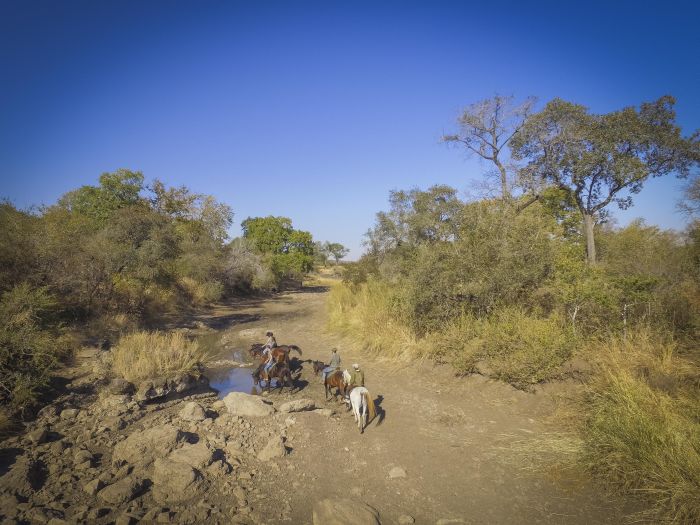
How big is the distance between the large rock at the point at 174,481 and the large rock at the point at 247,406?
227cm

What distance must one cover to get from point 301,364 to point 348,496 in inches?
286

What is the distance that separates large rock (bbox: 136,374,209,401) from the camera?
834cm

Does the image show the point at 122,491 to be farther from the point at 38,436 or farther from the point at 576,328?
the point at 576,328

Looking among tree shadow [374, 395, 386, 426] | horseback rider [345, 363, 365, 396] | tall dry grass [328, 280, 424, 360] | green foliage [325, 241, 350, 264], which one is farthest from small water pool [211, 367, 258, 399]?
green foliage [325, 241, 350, 264]

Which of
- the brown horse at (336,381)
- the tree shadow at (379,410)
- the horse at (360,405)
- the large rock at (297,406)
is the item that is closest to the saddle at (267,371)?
the brown horse at (336,381)

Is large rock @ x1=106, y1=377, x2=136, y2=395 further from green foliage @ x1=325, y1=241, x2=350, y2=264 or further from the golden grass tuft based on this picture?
green foliage @ x1=325, y1=241, x2=350, y2=264

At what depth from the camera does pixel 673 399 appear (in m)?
5.42

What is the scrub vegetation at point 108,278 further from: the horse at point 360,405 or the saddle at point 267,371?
the horse at point 360,405

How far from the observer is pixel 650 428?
4633 millimetres

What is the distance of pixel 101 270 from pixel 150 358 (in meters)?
7.28

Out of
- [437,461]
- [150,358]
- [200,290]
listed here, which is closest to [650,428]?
[437,461]

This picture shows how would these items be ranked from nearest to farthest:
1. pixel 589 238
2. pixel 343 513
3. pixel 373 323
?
pixel 343 513 < pixel 373 323 < pixel 589 238

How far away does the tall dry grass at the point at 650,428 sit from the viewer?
3973mm

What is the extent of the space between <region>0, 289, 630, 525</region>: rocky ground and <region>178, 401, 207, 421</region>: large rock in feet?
0.07
